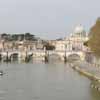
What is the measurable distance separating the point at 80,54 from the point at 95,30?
3276 centimetres

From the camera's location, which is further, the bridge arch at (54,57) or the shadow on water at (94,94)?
the bridge arch at (54,57)

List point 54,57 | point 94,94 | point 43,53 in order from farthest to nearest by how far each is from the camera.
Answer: point 54,57, point 43,53, point 94,94

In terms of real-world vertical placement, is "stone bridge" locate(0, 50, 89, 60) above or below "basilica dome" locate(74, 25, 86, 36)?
below

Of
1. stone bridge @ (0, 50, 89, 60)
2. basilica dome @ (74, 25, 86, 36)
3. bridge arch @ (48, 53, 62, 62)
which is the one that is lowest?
bridge arch @ (48, 53, 62, 62)

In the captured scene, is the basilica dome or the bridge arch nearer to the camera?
the bridge arch

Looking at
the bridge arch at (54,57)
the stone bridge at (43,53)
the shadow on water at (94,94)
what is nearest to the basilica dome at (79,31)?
the bridge arch at (54,57)

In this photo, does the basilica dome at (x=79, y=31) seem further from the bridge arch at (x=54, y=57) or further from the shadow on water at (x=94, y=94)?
the shadow on water at (x=94, y=94)

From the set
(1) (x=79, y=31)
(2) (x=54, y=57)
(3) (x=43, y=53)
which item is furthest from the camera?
(1) (x=79, y=31)

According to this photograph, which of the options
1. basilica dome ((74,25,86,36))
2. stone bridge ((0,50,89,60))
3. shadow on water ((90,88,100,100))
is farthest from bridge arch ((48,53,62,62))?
shadow on water ((90,88,100,100))

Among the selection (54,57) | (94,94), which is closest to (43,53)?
(54,57)

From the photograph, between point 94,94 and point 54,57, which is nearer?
point 94,94

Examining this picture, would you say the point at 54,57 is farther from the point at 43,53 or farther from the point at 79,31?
the point at 79,31

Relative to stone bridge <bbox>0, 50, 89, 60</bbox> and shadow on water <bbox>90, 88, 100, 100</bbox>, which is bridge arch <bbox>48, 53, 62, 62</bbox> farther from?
shadow on water <bbox>90, 88, 100, 100</bbox>

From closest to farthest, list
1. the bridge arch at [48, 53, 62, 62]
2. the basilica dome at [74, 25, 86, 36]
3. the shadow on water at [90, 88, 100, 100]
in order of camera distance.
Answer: the shadow on water at [90, 88, 100, 100]
the bridge arch at [48, 53, 62, 62]
the basilica dome at [74, 25, 86, 36]
